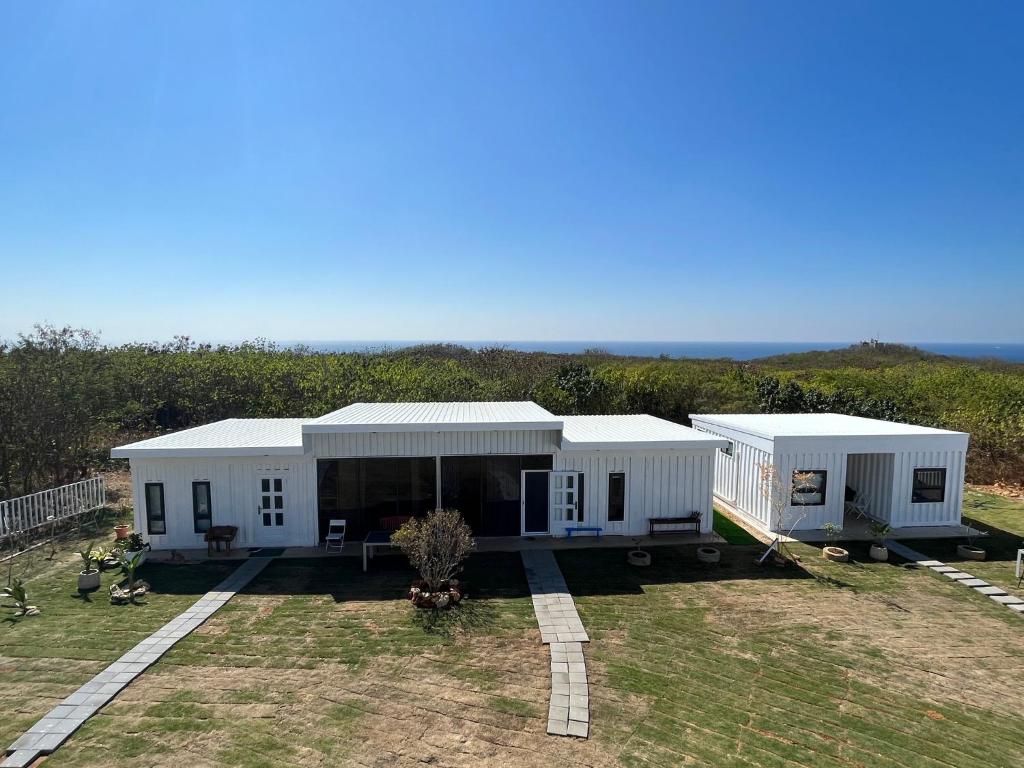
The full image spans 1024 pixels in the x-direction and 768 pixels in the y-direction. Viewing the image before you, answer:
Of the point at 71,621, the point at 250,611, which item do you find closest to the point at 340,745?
the point at 250,611

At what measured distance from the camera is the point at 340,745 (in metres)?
5.75

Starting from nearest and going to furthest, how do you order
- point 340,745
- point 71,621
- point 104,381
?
point 340,745 → point 71,621 → point 104,381

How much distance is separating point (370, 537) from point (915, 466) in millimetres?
13015

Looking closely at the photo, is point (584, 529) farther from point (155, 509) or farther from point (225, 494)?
point (155, 509)

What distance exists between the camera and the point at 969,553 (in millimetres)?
11531

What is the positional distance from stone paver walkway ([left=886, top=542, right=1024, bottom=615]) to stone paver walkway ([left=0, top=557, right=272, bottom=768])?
13.4 metres

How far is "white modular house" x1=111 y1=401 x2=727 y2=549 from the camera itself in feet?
37.9

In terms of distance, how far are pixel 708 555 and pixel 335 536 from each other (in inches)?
306

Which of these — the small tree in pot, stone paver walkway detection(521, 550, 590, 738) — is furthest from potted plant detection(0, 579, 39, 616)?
stone paver walkway detection(521, 550, 590, 738)

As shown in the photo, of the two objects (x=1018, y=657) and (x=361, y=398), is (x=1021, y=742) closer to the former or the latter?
(x=1018, y=657)

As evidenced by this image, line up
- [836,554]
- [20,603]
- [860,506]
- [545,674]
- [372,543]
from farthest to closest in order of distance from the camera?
[860,506], [836,554], [372,543], [20,603], [545,674]

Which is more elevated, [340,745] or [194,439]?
[194,439]

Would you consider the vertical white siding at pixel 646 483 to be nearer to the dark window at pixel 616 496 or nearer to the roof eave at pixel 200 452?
the dark window at pixel 616 496

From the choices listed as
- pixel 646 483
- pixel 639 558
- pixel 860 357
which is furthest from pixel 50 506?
pixel 860 357
